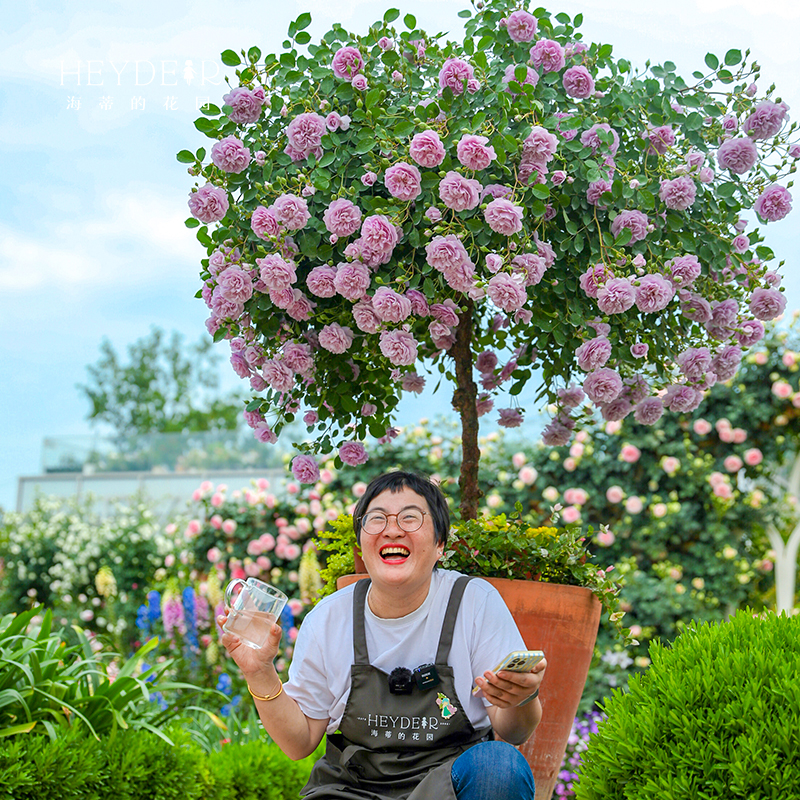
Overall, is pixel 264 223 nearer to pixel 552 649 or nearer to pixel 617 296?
pixel 617 296

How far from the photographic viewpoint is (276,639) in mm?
1482

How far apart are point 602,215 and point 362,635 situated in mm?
1272

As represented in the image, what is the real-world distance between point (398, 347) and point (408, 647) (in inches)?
29.0

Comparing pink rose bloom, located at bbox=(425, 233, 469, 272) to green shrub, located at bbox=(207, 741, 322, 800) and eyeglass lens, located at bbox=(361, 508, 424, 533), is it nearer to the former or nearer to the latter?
eyeglass lens, located at bbox=(361, 508, 424, 533)

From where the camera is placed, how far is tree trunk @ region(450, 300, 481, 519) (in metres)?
2.45

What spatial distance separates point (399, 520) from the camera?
5.41ft

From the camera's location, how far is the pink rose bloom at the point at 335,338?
204 centimetres

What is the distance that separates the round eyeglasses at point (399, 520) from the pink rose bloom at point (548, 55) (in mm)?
1259

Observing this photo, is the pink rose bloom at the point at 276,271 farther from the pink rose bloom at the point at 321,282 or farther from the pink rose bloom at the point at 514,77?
the pink rose bloom at the point at 514,77

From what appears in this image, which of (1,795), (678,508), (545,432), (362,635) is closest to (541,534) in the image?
(545,432)

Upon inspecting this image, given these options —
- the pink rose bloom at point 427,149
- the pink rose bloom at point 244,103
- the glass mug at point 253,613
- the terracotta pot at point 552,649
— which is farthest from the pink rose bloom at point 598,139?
the glass mug at point 253,613

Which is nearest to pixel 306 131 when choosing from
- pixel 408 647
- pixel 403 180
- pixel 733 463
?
pixel 403 180

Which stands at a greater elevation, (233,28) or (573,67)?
(233,28)

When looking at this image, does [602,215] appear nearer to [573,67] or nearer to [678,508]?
[573,67]
